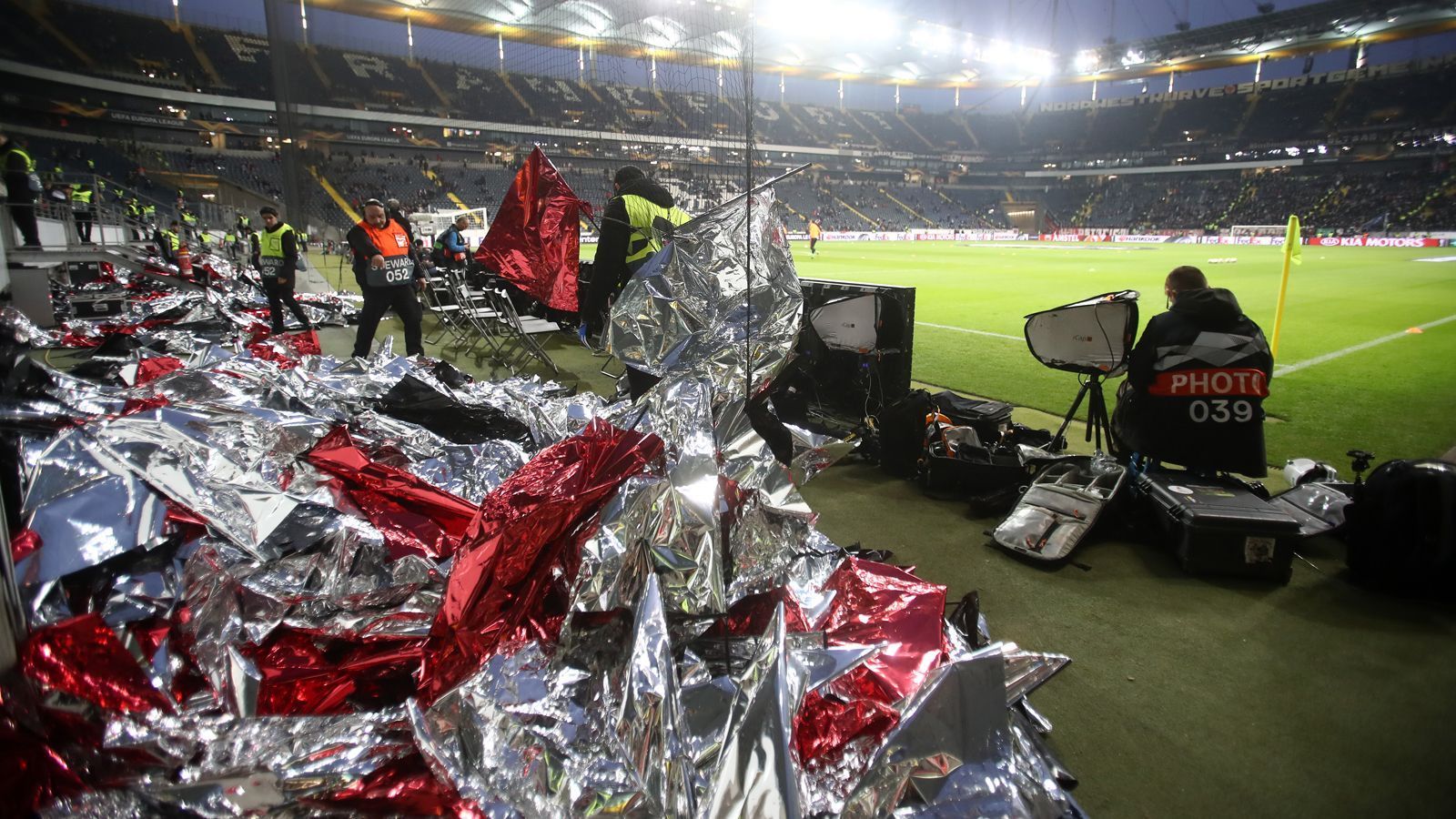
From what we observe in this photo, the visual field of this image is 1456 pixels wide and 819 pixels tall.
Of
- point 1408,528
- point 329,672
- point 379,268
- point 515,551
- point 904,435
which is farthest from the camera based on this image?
point 379,268

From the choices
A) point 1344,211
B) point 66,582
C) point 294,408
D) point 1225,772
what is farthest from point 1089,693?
point 1344,211

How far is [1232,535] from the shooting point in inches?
115

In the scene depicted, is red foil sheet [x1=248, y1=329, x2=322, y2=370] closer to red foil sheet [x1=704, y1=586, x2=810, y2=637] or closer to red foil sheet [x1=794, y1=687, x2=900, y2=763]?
red foil sheet [x1=704, y1=586, x2=810, y2=637]

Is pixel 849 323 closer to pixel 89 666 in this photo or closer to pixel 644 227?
pixel 644 227

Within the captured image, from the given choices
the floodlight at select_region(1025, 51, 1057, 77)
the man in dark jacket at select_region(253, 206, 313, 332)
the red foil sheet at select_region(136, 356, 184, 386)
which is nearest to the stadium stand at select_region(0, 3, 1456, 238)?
the floodlight at select_region(1025, 51, 1057, 77)

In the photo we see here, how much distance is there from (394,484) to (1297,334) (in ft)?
36.0

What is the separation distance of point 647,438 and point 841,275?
48.0 ft

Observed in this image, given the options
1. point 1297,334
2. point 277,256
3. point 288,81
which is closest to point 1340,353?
point 1297,334

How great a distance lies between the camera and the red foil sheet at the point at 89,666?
1.55m

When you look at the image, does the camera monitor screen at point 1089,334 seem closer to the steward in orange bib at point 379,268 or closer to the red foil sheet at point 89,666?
the red foil sheet at point 89,666

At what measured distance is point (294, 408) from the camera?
3768mm

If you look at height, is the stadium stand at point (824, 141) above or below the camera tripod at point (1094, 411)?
above

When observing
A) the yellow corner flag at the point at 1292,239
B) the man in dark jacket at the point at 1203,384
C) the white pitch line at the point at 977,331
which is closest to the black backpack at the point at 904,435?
the man in dark jacket at the point at 1203,384

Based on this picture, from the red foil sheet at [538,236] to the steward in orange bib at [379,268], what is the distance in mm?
2807
